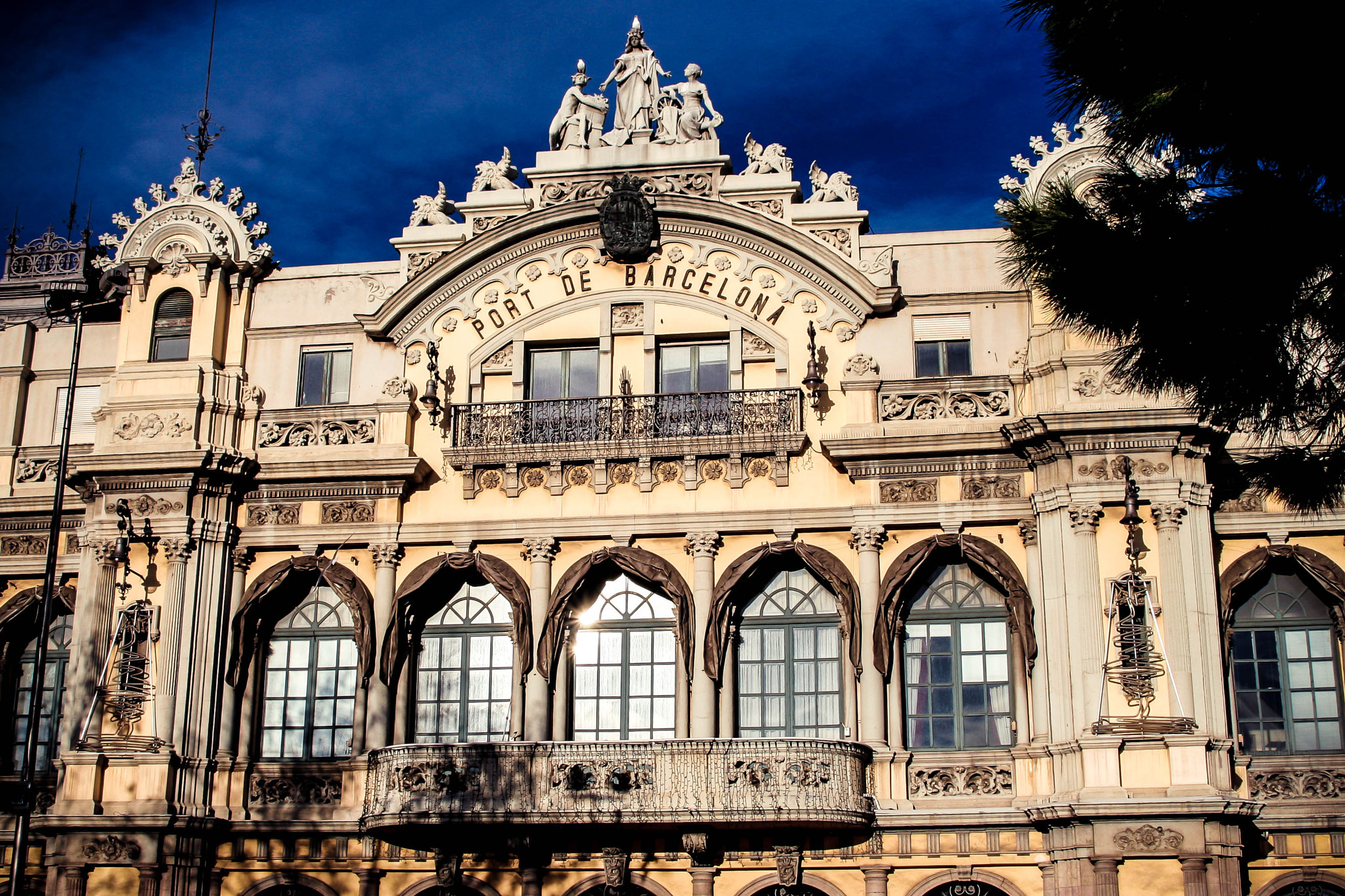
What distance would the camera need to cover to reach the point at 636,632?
2783 centimetres

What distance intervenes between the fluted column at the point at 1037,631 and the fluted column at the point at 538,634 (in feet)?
24.3

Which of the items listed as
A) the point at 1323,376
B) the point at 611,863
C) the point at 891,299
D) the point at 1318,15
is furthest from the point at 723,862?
the point at 1318,15

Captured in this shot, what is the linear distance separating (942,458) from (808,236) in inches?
171

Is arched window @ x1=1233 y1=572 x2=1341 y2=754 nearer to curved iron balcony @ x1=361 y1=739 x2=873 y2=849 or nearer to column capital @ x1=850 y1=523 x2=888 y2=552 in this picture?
column capital @ x1=850 y1=523 x2=888 y2=552

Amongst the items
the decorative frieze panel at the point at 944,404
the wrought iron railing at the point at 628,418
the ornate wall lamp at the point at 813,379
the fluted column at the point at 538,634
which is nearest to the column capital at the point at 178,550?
the wrought iron railing at the point at 628,418

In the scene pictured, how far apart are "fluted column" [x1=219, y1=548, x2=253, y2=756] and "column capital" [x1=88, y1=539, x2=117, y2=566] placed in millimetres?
1901

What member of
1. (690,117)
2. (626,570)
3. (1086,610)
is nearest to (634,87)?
(690,117)

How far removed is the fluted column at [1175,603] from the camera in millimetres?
Result: 24516

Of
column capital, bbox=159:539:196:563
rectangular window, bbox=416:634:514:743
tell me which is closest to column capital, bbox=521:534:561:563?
rectangular window, bbox=416:634:514:743

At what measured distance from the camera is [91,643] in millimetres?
27500

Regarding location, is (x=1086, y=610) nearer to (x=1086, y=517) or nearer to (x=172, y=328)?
(x=1086, y=517)

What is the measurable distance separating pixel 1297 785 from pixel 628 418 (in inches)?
456

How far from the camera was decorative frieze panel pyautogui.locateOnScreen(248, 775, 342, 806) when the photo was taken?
27.1 m

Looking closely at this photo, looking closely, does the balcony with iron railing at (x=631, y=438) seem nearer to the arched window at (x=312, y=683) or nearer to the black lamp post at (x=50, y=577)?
the arched window at (x=312, y=683)
